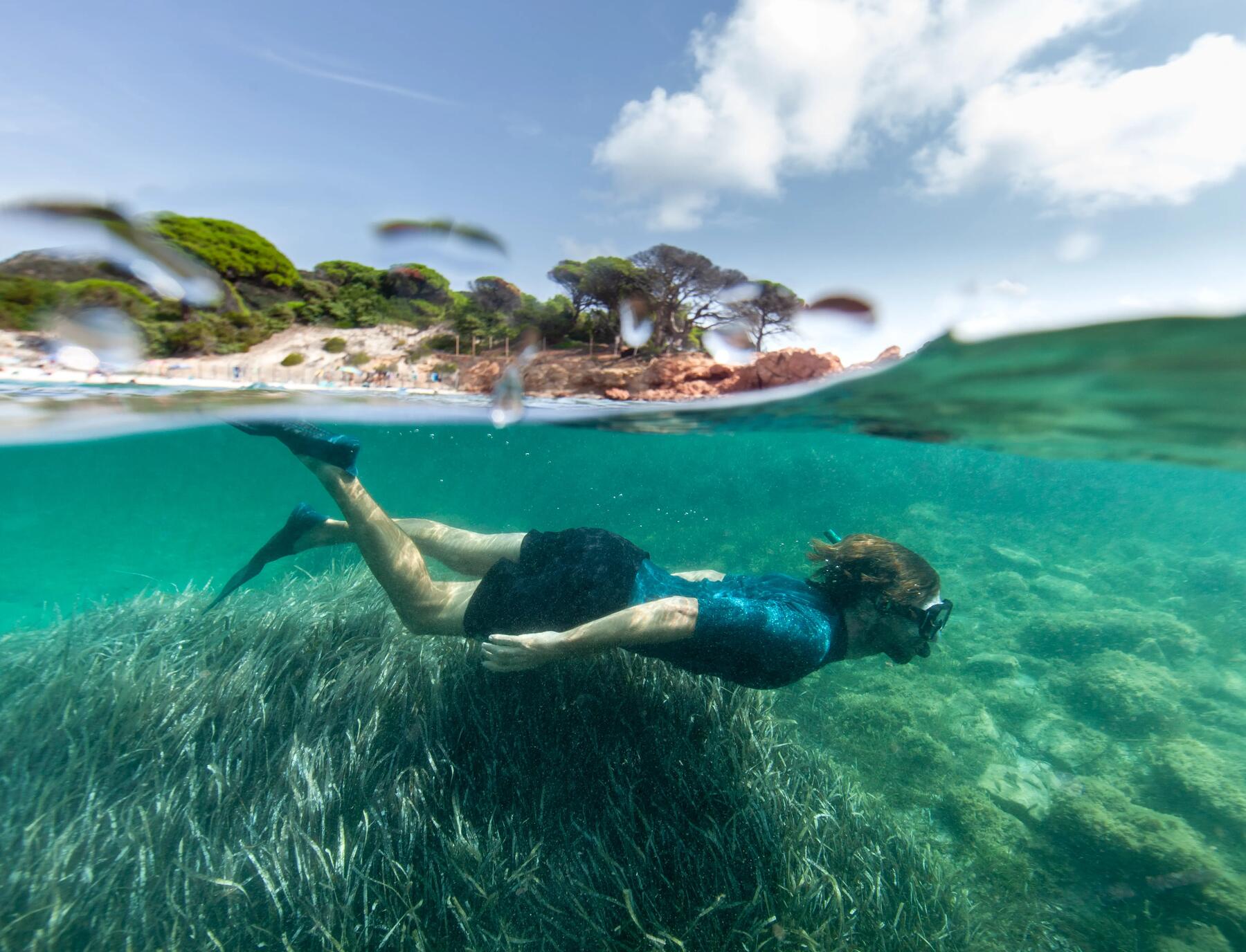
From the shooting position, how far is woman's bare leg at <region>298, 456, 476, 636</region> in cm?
529

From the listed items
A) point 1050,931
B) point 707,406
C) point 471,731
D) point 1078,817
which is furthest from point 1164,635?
point 471,731

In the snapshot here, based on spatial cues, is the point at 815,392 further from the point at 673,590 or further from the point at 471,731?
the point at 471,731

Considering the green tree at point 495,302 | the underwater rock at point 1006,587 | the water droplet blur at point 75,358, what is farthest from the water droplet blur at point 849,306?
the underwater rock at point 1006,587

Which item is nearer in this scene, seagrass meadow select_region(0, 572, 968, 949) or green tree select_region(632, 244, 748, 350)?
seagrass meadow select_region(0, 572, 968, 949)

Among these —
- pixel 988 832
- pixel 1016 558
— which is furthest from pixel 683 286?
pixel 1016 558

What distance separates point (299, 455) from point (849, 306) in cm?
613

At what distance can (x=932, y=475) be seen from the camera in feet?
91.8

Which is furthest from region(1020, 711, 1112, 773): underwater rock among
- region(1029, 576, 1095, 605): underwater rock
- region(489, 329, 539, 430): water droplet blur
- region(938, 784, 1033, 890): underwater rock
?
region(489, 329, 539, 430): water droplet blur

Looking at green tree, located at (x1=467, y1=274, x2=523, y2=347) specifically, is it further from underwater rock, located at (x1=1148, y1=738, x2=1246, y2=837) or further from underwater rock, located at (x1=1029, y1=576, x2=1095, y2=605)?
underwater rock, located at (x1=1029, y1=576, x2=1095, y2=605)

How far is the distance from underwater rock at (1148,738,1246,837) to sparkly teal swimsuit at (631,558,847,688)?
241 inches

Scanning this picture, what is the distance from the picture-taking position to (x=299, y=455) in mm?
5863

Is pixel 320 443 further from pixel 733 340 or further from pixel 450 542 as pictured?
pixel 733 340

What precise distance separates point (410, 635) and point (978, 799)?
24.1 ft

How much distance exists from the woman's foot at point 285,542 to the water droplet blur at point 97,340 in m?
2.52
